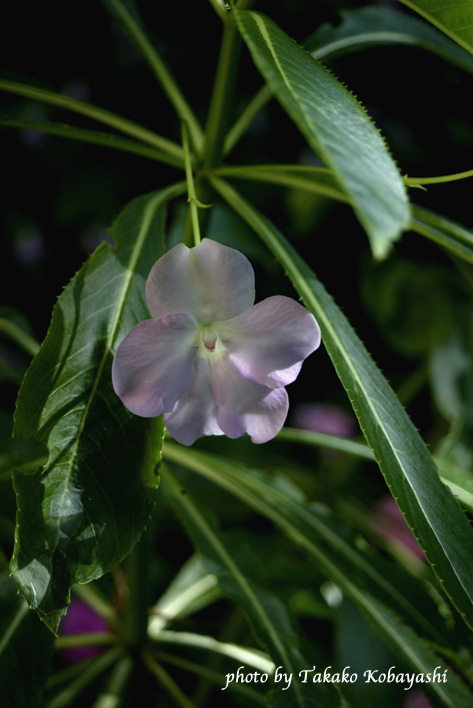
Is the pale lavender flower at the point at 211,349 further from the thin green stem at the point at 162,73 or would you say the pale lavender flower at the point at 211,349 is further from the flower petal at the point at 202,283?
the thin green stem at the point at 162,73

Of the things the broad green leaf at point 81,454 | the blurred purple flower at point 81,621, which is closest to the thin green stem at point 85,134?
the broad green leaf at point 81,454

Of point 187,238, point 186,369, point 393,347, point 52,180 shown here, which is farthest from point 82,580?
point 52,180

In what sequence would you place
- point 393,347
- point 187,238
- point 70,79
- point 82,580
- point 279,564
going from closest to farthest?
point 82,580 → point 187,238 → point 279,564 → point 393,347 → point 70,79

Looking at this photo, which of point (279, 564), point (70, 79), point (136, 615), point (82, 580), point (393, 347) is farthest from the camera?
point (70, 79)

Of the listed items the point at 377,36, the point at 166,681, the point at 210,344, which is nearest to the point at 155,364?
the point at 210,344

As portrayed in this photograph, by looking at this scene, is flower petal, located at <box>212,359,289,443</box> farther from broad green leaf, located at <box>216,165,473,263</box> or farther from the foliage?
broad green leaf, located at <box>216,165,473,263</box>

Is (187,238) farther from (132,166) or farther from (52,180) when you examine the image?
(52,180)

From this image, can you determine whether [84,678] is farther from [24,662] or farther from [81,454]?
[81,454]
